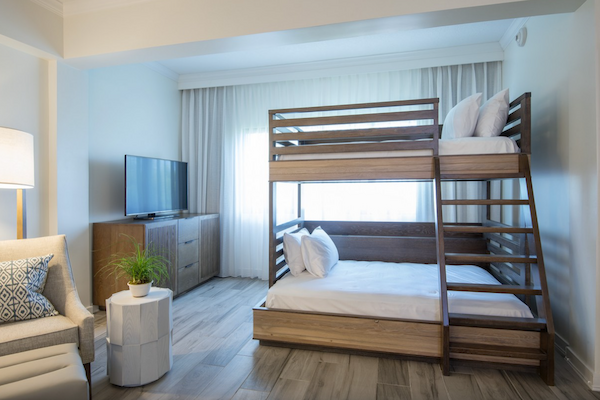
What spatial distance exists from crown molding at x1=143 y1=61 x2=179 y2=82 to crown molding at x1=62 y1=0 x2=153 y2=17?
45.7 inches

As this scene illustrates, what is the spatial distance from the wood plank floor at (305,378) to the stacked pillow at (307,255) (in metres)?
0.63

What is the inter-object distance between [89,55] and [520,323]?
147 inches

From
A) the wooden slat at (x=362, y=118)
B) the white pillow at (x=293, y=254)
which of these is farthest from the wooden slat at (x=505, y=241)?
the white pillow at (x=293, y=254)

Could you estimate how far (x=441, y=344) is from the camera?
2236 millimetres

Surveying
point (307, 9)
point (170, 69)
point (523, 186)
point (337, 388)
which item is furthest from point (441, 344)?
point (170, 69)

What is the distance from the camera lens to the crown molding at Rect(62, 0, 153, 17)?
2.79 m


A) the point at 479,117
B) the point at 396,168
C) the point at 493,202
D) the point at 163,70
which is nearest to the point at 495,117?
the point at 479,117

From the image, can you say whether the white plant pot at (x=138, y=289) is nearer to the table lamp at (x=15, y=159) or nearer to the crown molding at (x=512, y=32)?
the table lamp at (x=15, y=159)

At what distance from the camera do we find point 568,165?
2.41m

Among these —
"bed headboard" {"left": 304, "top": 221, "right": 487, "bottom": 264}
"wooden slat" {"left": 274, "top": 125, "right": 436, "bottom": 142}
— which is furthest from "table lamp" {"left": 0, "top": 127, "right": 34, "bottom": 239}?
"bed headboard" {"left": 304, "top": 221, "right": 487, "bottom": 264}

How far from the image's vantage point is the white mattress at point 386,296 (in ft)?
7.50

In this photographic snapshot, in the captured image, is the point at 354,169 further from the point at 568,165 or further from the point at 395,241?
the point at 568,165

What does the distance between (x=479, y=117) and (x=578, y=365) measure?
1.81 meters

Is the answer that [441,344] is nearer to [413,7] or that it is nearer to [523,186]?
[523,186]
